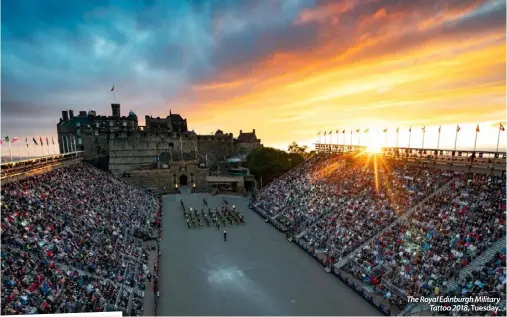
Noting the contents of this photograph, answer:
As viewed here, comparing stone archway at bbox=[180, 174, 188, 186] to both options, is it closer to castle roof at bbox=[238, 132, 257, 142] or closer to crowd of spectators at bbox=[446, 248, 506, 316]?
castle roof at bbox=[238, 132, 257, 142]

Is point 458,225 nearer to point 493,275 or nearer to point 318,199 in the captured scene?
point 493,275

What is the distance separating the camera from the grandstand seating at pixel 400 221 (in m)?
13.7

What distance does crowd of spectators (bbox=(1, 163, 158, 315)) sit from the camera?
1125 cm

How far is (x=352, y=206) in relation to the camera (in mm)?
22188

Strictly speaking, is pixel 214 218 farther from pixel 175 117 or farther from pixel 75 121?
pixel 175 117

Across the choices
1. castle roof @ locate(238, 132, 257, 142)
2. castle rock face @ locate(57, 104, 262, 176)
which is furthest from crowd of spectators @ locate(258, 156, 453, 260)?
castle roof @ locate(238, 132, 257, 142)

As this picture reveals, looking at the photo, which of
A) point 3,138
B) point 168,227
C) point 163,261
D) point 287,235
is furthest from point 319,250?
point 3,138

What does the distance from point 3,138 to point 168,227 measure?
15161 millimetres

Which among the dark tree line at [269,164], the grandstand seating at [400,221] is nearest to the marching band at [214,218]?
the grandstand seating at [400,221]

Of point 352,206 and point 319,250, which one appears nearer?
point 319,250

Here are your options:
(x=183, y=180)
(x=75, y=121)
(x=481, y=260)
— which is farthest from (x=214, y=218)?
(x=75, y=121)

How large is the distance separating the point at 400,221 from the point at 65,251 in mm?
20594

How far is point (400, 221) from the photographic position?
58.6 ft

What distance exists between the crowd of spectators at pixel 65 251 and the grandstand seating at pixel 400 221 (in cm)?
1322
